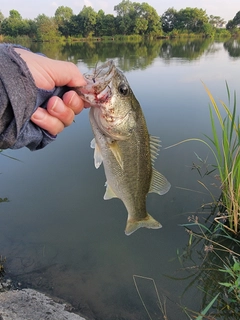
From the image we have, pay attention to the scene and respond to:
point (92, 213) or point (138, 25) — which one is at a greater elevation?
point (138, 25)

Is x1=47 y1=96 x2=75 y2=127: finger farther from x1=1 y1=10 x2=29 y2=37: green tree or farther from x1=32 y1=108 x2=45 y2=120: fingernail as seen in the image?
x1=1 y1=10 x2=29 y2=37: green tree

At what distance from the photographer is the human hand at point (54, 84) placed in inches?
58.3

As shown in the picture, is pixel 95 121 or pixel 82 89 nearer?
pixel 82 89

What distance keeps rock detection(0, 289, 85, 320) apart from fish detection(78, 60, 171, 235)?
50.3 inches

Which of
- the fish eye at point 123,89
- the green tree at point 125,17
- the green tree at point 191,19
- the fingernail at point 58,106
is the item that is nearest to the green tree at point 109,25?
the green tree at point 125,17

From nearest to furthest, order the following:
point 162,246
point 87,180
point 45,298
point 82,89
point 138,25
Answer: point 82,89
point 45,298
point 162,246
point 87,180
point 138,25

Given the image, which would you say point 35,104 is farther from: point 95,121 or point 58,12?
point 58,12

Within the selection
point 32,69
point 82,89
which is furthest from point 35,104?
point 82,89

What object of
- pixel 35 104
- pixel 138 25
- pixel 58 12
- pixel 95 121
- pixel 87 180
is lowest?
pixel 87 180

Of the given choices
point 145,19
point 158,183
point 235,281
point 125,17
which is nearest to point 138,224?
point 158,183

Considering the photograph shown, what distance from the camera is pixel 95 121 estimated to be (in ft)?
6.30

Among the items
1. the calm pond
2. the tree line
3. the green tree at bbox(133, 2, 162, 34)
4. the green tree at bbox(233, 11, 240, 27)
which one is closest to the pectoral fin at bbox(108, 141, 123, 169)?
the calm pond

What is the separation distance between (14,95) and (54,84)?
0.37 m

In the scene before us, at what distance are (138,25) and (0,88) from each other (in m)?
61.9
